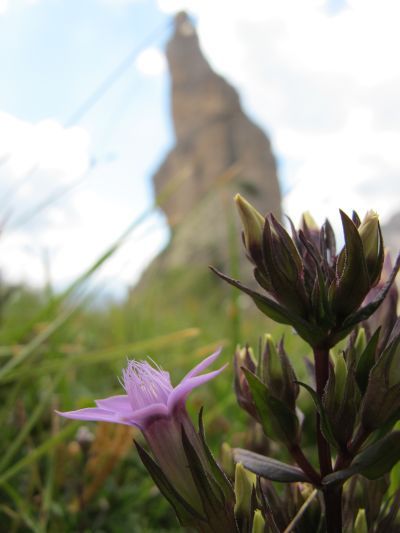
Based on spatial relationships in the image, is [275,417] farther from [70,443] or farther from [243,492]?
[70,443]

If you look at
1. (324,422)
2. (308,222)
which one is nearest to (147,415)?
(324,422)

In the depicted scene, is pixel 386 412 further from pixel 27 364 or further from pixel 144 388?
pixel 27 364

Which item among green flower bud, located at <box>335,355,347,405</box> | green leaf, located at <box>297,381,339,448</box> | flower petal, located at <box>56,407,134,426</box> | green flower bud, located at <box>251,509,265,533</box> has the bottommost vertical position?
green flower bud, located at <box>251,509,265,533</box>

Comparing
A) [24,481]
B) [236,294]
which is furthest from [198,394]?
[24,481]

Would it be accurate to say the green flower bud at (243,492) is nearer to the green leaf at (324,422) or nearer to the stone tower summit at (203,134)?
the green leaf at (324,422)

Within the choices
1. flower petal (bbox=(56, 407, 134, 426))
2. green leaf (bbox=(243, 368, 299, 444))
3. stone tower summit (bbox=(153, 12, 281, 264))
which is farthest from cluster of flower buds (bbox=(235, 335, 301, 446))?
stone tower summit (bbox=(153, 12, 281, 264))

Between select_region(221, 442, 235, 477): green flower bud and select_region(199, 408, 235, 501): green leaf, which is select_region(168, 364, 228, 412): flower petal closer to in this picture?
select_region(199, 408, 235, 501): green leaf

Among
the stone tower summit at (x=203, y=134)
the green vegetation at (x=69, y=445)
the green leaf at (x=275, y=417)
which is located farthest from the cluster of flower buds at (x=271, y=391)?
the stone tower summit at (x=203, y=134)
